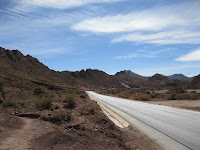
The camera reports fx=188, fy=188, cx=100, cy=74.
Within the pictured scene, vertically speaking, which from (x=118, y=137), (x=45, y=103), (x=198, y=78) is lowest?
(x=118, y=137)

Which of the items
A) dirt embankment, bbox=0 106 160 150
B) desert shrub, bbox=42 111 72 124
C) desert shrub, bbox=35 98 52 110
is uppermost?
desert shrub, bbox=35 98 52 110

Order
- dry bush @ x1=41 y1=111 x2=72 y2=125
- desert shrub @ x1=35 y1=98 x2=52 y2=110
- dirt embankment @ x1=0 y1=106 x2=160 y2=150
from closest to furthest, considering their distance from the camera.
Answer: dirt embankment @ x1=0 y1=106 x2=160 y2=150
dry bush @ x1=41 y1=111 x2=72 y2=125
desert shrub @ x1=35 y1=98 x2=52 y2=110

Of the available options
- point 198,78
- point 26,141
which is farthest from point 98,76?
point 26,141

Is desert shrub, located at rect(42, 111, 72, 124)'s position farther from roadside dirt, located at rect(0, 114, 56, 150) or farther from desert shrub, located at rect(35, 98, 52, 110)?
desert shrub, located at rect(35, 98, 52, 110)

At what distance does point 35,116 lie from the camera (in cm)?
1239

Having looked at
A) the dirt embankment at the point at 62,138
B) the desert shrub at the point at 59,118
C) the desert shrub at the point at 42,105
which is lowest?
the dirt embankment at the point at 62,138

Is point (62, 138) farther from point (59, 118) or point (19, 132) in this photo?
point (59, 118)

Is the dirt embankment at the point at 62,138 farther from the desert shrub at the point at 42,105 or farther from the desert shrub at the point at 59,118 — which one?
the desert shrub at the point at 42,105

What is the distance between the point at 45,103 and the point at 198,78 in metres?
87.0

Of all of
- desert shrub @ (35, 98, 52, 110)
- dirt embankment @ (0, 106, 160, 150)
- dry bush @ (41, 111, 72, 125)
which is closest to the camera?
dirt embankment @ (0, 106, 160, 150)

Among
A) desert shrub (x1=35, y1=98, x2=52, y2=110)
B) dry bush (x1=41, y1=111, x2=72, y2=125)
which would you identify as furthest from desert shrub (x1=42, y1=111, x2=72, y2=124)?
desert shrub (x1=35, y1=98, x2=52, y2=110)

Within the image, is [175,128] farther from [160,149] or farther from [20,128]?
[20,128]

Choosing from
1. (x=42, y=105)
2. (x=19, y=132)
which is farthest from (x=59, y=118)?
(x=42, y=105)

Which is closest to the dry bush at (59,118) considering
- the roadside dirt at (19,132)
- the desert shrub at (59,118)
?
the desert shrub at (59,118)
